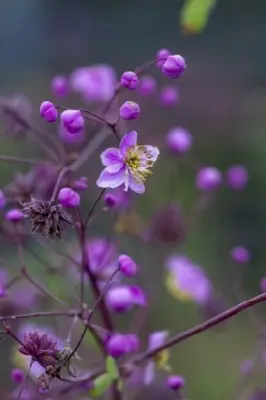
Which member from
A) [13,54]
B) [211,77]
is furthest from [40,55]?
[211,77]

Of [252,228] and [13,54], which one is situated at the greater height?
[13,54]

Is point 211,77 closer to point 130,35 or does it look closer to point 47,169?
point 130,35

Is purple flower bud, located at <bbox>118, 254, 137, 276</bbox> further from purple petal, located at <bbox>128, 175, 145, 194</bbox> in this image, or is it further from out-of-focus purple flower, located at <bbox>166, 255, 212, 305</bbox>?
out-of-focus purple flower, located at <bbox>166, 255, 212, 305</bbox>

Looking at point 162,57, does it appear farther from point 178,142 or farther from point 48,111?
point 178,142

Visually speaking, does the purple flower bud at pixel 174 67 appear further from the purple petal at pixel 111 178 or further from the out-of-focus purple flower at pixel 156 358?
the out-of-focus purple flower at pixel 156 358

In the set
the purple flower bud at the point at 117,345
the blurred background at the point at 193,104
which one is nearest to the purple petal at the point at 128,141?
the purple flower bud at the point at 117,345

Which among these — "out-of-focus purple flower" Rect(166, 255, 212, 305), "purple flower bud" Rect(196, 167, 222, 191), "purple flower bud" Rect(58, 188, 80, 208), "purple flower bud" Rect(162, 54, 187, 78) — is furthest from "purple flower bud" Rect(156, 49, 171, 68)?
"out-of-focus purple flower" Rect(166, 255, 212, 305)

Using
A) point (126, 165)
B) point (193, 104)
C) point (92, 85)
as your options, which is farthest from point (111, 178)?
point (193, 104)
